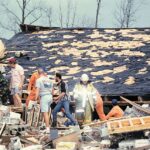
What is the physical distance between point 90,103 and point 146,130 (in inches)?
170

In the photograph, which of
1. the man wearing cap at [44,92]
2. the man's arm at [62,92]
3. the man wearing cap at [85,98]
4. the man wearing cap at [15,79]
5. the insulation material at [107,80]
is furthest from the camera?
the insulation material at [107,80]

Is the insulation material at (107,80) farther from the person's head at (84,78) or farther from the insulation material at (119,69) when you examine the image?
the person's head at (84,78)

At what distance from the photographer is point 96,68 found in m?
24.3

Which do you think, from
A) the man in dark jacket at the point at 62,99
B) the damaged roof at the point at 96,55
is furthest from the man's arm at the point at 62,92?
the damaged roof at the point at 96,55

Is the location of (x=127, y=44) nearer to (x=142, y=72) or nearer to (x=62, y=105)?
(x=142, y=72)

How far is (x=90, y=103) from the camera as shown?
18.0m

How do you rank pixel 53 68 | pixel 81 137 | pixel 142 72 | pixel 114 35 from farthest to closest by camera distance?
pixel 114 35, pixel 53 68, pixel 142 72, pixel 81 137

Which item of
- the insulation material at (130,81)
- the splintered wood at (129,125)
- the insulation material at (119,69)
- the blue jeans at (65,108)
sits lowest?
the splintered wood at (129,125)

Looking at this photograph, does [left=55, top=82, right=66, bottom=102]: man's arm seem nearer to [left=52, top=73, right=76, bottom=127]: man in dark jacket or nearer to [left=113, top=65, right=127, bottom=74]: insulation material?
[left=52, top=73, right=76, bottom=127]: man in dark jacket

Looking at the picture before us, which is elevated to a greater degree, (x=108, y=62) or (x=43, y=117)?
(x=108, y=62)

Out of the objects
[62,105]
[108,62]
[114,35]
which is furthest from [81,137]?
[114,35]

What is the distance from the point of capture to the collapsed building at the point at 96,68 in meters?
14.2

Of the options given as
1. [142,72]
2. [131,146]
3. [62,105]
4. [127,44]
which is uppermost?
[127,44]

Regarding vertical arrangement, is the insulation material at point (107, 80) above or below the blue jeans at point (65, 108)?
above
